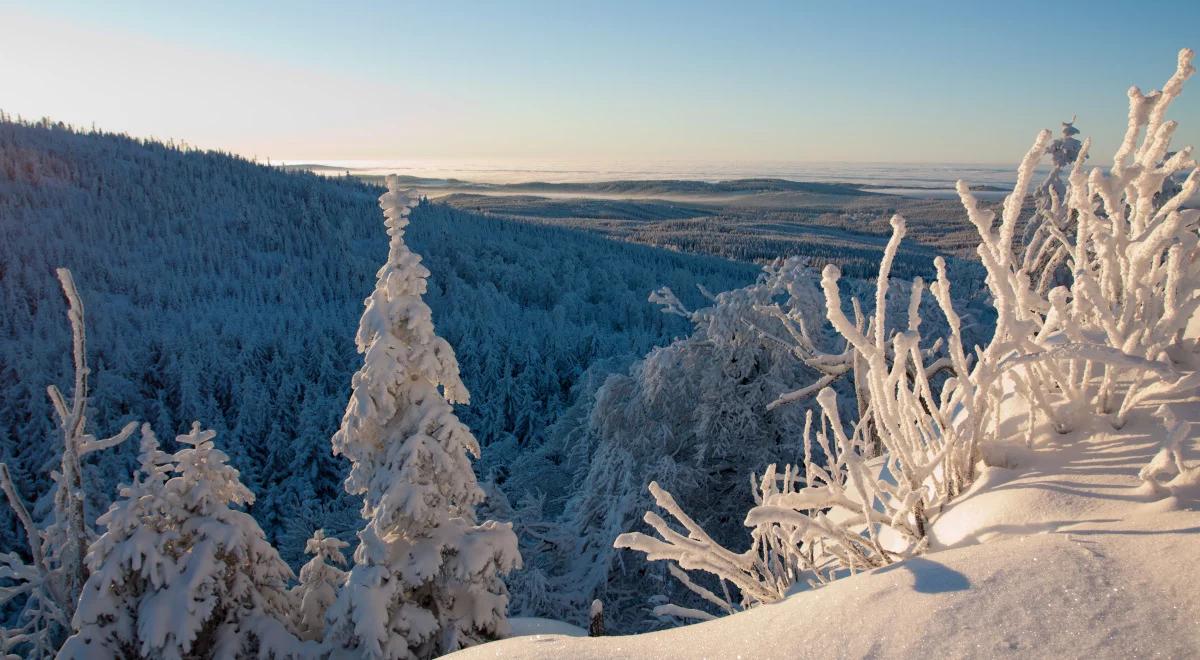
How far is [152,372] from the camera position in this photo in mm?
33438

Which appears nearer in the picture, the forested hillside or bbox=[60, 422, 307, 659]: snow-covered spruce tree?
bbox=[60, 422, 307, 659]: snow-covered spruce tree

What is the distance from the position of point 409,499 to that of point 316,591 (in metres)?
2.62

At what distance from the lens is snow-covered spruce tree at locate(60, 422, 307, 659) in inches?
239

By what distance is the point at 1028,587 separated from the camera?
1.46m

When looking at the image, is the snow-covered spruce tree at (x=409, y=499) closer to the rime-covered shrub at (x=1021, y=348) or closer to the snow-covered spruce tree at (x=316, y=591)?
the snow-covered spruce tree at (x=316, y=591)

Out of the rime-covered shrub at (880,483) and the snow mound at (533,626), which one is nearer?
the rime-covered shrub at (880,483)

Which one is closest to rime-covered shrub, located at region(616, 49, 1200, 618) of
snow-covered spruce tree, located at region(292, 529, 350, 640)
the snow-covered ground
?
the snow-covered ground

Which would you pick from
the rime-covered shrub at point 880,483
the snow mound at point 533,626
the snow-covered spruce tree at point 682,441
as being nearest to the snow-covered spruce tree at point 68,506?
the snow mound at point 533,626

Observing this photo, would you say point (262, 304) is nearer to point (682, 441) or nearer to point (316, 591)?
point (682, 441)

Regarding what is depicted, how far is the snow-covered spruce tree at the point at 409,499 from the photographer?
6348mm

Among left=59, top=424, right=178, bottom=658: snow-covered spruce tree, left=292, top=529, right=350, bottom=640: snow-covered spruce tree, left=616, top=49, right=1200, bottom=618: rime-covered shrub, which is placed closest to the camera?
left=616, top=49, right=1200, bottom=618: rime-covered shrub

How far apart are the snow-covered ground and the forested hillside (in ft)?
57.2

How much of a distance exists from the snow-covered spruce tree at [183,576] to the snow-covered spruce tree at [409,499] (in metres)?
1.05

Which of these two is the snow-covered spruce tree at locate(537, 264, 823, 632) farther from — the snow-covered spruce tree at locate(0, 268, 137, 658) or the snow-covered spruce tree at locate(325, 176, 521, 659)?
the snow-covered spruce tree at locate(0, 268, 137, 658)
